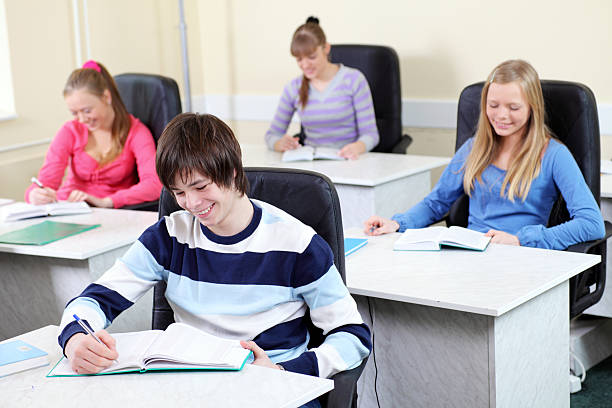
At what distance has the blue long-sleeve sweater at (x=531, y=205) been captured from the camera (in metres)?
2.35

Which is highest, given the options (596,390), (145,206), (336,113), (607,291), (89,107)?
(89,107)

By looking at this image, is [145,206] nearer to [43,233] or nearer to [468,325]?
[43,233]

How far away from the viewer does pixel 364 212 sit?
3139 millimetres

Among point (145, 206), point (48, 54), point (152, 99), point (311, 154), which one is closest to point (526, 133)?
point (311, 154)

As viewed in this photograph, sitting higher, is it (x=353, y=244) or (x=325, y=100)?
(x=325, y=100)

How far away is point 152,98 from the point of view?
335 cm

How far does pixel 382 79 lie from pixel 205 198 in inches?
90.6

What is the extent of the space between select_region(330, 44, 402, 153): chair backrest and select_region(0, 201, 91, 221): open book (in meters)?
1.45

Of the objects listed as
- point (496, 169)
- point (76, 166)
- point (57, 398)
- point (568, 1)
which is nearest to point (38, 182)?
point (76, 166)

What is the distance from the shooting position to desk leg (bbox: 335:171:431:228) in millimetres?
3113

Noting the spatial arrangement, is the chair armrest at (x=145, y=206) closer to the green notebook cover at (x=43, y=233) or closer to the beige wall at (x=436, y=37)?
the green notebook cover at (x=43, y=233)

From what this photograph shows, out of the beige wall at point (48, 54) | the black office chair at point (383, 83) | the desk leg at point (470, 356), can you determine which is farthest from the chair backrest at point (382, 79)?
the desk leg at point (470, 356)

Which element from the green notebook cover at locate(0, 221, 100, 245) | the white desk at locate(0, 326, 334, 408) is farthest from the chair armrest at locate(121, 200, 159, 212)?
the white desk at locate(0, 326, 334, 408)

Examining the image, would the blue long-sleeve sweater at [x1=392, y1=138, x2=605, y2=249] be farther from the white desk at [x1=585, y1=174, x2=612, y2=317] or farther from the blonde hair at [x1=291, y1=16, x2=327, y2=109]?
the blonde hair at [x1=291, y1=16, x2=327, y2=109]
